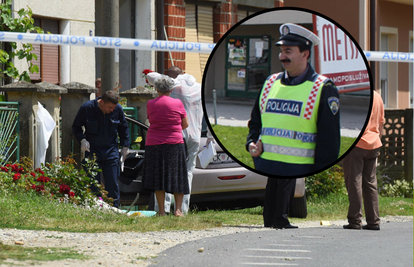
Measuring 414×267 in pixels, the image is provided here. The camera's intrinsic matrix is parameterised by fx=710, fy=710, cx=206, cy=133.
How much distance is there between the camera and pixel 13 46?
11.9 metres

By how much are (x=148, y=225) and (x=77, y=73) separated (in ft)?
26.0

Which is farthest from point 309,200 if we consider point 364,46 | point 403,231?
point 364,46

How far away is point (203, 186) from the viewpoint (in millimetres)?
8133

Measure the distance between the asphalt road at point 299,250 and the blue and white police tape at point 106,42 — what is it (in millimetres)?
3280

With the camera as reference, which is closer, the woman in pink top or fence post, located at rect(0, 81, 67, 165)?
the woman in pink top

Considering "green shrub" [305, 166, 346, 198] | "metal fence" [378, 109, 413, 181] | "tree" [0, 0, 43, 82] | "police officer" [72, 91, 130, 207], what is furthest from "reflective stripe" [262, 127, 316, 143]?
"metal fence" [378, 109, 413, 181]

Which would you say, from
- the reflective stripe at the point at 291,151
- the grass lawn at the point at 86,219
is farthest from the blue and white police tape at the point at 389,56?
the grass lawn at the point at 86,219

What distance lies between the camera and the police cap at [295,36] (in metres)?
1.24

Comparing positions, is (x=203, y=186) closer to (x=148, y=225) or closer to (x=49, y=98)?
(x=148, y=225)

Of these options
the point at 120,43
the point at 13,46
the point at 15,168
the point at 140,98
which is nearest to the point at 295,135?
the point at 120,43

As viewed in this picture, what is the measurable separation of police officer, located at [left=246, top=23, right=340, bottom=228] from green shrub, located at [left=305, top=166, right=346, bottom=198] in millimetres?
8981

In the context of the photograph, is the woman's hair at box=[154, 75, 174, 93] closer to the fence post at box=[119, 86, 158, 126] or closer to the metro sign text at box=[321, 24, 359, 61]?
the fence post at box=[119, 86, 158, 126]

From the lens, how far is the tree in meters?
11.8

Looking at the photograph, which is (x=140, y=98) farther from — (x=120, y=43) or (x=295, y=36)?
(x=295, y=36)
